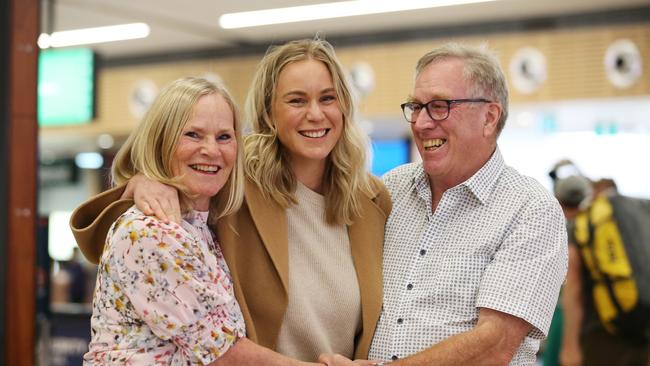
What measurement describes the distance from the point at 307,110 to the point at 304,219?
35 cm

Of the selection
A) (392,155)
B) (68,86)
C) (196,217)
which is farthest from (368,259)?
(392,155)

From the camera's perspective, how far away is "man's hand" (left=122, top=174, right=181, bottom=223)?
2.15 metres

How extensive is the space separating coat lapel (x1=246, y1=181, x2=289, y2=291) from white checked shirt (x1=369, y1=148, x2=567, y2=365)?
1.22 feet

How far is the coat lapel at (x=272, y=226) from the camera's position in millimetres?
2461

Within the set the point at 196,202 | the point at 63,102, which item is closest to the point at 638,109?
the point at 63,102

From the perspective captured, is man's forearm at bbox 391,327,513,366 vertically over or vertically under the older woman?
under

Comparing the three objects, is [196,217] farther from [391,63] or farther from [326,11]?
[391,63]

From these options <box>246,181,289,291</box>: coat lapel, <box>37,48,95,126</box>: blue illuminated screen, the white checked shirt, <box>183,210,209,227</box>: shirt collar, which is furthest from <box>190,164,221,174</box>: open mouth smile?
<box>37,48,95,126</box>: blue illuminated screen

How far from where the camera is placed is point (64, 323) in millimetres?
6348

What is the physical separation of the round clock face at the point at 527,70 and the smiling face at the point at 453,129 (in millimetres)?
6341

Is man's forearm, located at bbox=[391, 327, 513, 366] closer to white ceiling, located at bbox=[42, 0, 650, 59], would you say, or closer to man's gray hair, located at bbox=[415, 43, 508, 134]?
man's gray hair, located at bbox=[415, 43, 508, 134]

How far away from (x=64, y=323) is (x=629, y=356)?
13.7 feet

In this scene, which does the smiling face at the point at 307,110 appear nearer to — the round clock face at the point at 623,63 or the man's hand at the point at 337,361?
the man's hand at the point at 337,361

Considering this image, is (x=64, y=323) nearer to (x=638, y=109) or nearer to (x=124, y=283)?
(x=124, y=283)
